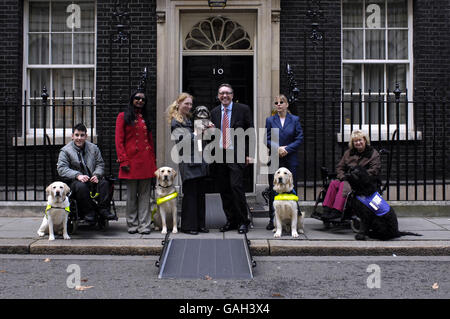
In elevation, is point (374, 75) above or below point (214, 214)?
above

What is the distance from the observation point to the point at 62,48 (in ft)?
33.8

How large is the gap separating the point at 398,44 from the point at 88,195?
687 centimetres

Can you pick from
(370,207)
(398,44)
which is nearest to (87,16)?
(398,44)

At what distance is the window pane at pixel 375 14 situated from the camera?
407 inches

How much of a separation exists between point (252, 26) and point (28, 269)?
646cm

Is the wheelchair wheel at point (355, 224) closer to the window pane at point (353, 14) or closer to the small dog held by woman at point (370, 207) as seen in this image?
the small dog held by woman at point (370, 207)

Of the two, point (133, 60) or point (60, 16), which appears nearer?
point (133, 60)

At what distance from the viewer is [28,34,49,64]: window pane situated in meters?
10.3

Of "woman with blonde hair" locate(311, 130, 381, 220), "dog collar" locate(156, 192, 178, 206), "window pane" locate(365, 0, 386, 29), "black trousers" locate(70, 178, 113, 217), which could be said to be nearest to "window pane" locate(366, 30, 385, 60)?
"window pane" locate(365, 0, 386, 29)

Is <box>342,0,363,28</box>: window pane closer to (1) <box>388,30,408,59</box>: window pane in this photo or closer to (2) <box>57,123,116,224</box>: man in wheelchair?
(1) <box>388,30,408,59</box>: window pane

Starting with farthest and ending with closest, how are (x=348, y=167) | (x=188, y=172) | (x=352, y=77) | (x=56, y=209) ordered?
(x=352, y=77) < (x=348, y=167) < (x=188, y=172) < (x=56, y=209)

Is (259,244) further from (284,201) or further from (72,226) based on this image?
(72,226)

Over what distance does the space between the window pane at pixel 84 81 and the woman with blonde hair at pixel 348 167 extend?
5352 mm

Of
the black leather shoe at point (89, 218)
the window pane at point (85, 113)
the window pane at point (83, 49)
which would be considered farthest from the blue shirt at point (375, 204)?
the window pane at point (83, 49)
